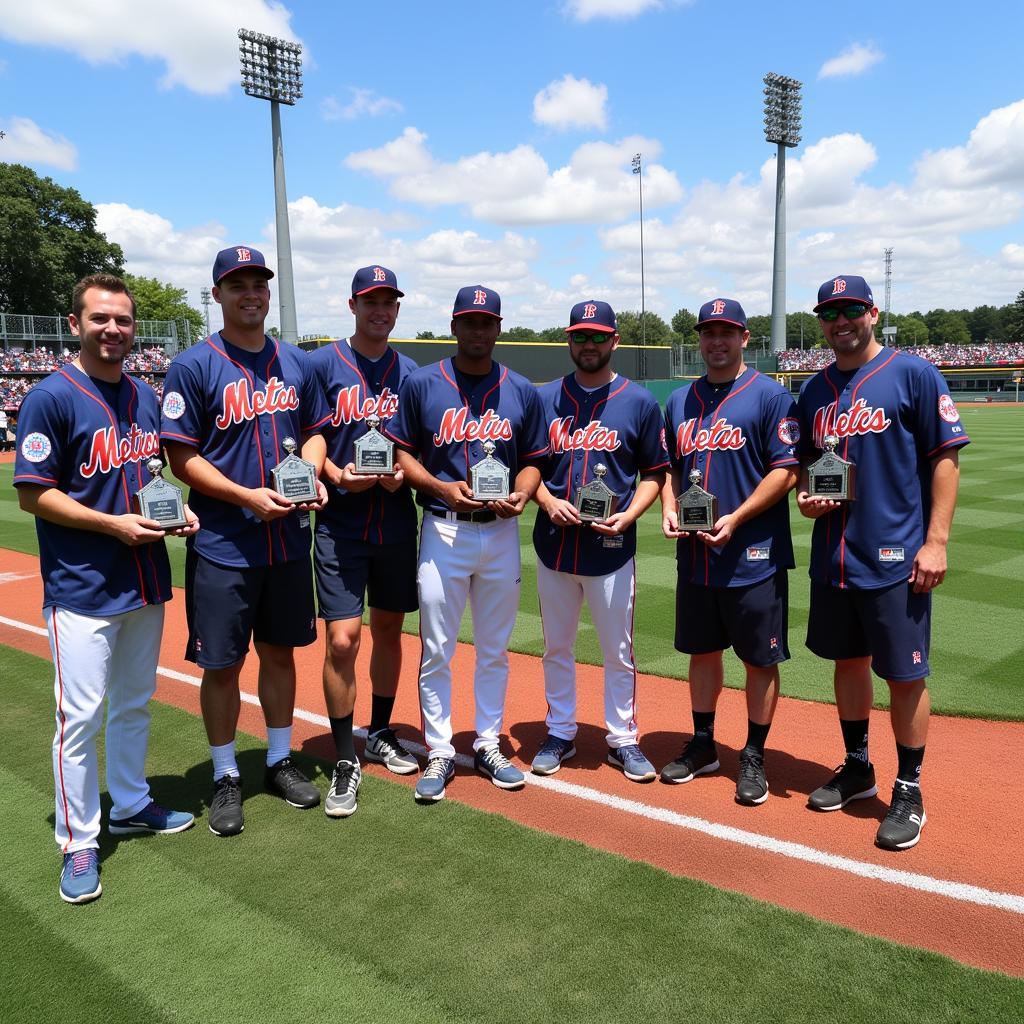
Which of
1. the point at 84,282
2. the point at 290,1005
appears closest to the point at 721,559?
the point at 290,1005

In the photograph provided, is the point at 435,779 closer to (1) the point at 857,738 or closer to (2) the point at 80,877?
(2) the point at 80,877

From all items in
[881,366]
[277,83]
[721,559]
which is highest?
[277,83]

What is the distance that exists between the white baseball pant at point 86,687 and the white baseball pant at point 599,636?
6.54 ft

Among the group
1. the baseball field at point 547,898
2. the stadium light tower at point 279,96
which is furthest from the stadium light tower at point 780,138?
the baseball field at point 547,898

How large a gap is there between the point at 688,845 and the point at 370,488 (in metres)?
2.31

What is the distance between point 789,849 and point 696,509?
1.60 meters

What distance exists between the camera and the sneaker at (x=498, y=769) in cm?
425

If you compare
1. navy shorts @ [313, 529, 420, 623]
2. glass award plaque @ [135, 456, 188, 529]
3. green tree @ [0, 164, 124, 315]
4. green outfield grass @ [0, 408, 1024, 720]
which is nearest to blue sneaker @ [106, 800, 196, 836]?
navy shorts @ [313, 529, 420, 623]

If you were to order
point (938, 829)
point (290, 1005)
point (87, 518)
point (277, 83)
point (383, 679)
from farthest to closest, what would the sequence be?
point (277, 83) → point (383, 679) → point (938, 829) → point (87, 518) → point (290, 1005)

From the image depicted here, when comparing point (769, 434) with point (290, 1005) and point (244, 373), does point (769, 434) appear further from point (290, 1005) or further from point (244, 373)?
point (290, 1005)

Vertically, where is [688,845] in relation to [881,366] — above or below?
below

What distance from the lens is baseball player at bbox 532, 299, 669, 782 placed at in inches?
169

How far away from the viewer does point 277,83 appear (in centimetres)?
3928

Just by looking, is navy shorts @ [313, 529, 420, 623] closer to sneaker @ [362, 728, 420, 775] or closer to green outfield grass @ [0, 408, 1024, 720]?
sneaker @ [362, 728, 420, 775]
